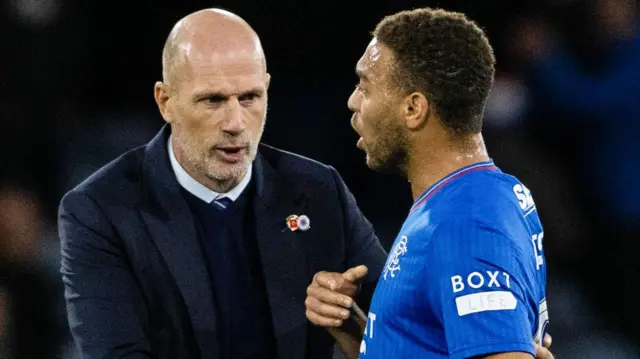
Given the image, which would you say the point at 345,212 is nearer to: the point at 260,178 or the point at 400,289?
the point at 260,178

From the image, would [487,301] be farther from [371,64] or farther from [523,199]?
[371,64]

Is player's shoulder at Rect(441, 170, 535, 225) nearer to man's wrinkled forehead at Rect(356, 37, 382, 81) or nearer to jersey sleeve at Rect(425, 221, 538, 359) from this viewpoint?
jersey sleeve at Rect(425, 221, 538, 359)

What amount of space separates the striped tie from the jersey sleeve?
1.05 metres

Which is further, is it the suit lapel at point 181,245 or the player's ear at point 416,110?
the suit lapel at point 181,245

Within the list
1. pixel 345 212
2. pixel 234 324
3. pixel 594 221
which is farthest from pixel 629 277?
pixel 234 324

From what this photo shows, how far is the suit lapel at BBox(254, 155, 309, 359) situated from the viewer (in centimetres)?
281

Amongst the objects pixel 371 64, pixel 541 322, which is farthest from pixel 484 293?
pixel 371 64

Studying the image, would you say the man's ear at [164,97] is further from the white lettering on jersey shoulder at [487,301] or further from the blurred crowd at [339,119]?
the blurred crowd at [339,119]

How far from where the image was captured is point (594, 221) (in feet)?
16.3

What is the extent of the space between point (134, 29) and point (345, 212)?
8.96 ft

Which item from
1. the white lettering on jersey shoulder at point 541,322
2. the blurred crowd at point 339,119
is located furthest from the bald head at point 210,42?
the blurred crowd at point 339,119

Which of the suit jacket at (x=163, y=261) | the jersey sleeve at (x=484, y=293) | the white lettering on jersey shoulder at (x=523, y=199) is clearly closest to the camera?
the jersey sleeve at (x=484, y=293)

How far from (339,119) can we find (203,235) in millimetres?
2576

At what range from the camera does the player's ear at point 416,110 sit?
2.26m
